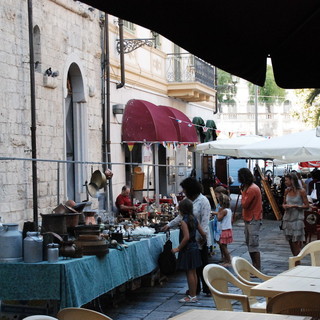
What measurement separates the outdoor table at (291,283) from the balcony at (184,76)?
17.1 m

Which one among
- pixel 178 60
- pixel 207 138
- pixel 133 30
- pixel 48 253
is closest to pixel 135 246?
pixel 48 253

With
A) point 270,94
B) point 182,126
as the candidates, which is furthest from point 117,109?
point 270,94

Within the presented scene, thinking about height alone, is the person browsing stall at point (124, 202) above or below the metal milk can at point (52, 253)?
above

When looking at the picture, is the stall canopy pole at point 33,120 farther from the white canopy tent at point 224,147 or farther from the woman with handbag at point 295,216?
the white canopy tent at point 224,147

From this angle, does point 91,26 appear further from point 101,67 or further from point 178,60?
point 178,60

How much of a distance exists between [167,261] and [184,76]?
49.6 feet

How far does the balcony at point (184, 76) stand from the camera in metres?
24.4

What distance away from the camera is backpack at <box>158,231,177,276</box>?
1059cm

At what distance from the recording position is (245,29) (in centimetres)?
459

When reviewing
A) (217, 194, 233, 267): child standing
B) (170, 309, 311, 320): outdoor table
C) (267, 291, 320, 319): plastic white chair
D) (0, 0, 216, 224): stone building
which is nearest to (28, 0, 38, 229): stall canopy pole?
(0, 0, 216, 224): stone building

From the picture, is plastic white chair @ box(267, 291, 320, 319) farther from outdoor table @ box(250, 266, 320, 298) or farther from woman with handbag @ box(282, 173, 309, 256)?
woman with handbag @ box(282, 173, 309, 256)

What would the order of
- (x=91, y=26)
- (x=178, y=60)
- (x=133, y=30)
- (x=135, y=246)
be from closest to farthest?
1. (x=135, y=246)
2. (x=91, y=26)
3. (x=133, y=30)
4. (x=178, y=60)

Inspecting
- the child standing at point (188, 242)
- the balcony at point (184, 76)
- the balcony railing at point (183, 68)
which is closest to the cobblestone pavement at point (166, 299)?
the child standing at point (188, 242)

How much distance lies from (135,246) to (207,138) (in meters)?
19.2
